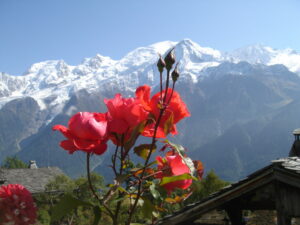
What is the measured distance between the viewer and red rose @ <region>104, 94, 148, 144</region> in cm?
96

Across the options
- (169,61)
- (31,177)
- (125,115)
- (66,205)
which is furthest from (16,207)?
(31,177)

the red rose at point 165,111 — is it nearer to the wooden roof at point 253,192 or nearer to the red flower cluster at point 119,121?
the red flower cluster at point 119,121

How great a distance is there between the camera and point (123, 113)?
971mm

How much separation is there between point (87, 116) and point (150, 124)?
0.59 feet

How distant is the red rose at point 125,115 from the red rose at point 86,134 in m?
0.03

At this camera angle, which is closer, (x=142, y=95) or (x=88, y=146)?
(x=88, y=146)

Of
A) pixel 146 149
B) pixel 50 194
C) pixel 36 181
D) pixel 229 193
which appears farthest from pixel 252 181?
pixel 36 181

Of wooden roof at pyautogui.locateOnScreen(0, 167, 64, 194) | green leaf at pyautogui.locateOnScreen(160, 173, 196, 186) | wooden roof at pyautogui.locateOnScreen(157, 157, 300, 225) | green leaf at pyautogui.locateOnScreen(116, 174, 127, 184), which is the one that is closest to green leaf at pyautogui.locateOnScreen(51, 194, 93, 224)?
green leaf at pyautogui.locateOnScreen(116, 174, 127, 184)

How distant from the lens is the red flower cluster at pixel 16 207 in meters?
0.86

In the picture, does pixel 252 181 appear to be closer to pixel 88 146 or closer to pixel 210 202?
pixel 210 202

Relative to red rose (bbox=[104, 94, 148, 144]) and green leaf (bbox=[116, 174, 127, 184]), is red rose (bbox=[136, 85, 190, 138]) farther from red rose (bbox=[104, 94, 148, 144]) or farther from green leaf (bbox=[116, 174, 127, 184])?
green leaf (bbox=[116, 174, 127, 184])

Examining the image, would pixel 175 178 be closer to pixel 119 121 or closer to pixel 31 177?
pixel 119 121

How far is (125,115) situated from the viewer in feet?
3.18

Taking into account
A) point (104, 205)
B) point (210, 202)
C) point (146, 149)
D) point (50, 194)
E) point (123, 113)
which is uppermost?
point (123, 113)
